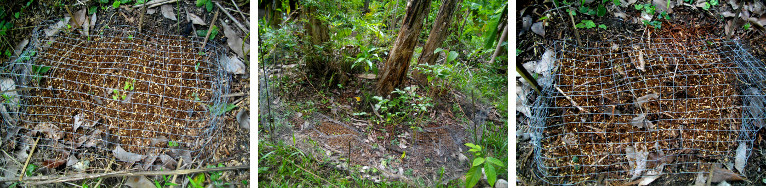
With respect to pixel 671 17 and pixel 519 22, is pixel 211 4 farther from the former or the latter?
pixel 671 17

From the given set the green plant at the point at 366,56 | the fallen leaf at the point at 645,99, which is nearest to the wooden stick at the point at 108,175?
the green plant at the point at 366,56

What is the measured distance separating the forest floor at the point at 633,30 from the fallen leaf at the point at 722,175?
3cm

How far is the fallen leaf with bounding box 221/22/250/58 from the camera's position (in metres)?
1.28

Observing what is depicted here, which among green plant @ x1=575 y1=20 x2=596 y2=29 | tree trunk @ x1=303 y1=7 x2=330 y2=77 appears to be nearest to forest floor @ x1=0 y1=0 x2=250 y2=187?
tree trunk @ x1=303 y1=7 x2=330 y2=77

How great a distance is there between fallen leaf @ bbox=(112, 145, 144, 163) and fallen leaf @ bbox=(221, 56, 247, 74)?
0.49 meters

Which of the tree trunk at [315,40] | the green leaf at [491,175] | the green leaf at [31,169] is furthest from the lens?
the tree trunk at [315,40]

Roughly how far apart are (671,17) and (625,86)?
0.36m

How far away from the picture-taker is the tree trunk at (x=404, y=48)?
1.38 metres

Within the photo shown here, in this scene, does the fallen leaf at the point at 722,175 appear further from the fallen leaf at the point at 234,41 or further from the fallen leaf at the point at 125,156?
the fallen leaf at the point at 125,156

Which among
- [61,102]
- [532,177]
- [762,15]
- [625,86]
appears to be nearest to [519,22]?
[625,86]

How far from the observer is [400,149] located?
1406 mm

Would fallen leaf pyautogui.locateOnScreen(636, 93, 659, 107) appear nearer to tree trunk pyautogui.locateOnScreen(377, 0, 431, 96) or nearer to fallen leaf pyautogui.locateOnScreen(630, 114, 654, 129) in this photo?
fallen leaf pyautogui.locateOnScreen(630, 114, 654, 129)

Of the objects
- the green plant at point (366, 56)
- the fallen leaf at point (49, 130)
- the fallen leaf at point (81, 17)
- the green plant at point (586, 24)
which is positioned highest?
the green plant at point (586, 24)

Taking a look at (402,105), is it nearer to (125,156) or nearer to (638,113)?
(638,113)
